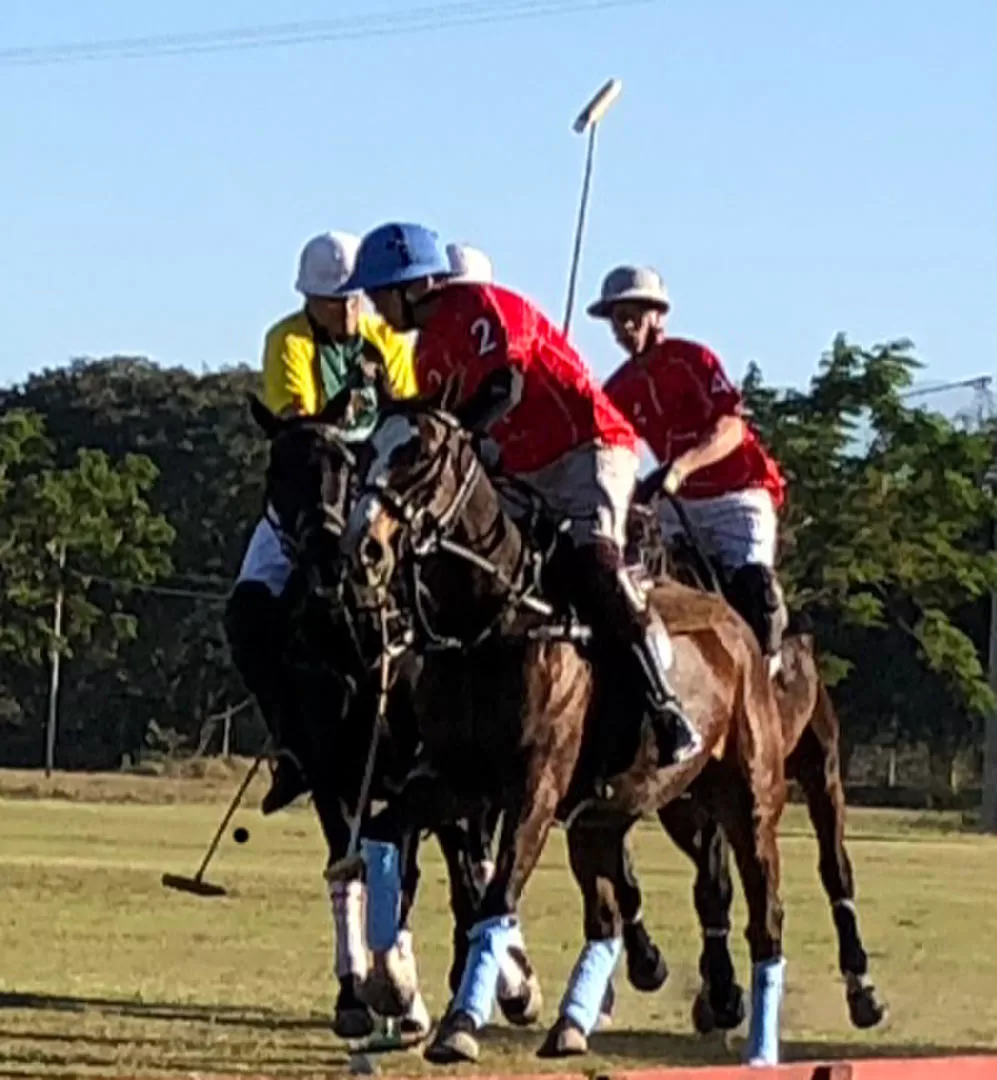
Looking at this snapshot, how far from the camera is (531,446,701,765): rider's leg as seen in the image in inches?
447

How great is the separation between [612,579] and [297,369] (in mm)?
1904

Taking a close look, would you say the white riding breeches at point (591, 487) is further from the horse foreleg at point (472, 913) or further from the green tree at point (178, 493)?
the green tree at point (178, 493)

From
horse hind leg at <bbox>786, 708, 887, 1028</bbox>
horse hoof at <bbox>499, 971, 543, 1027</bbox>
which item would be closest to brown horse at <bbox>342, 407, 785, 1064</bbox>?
horse hoof at <bbox>499, 971, 543, 1027</bbox>

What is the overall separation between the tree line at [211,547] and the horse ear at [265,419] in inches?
1322

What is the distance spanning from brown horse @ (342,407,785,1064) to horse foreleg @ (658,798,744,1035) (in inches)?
64.4

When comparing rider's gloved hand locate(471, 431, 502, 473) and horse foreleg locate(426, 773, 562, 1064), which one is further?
rider's gloved hand locate(471, 431, 502, 473)

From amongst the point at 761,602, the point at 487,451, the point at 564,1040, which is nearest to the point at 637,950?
the point at 761,602

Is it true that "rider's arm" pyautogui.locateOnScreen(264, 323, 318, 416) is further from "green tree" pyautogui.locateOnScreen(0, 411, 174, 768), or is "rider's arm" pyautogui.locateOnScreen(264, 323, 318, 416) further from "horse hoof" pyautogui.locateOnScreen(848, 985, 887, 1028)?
"green tree" pyautogui.locateOnScreen(0, 411, 174, 768)

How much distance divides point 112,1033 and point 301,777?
1.31 m

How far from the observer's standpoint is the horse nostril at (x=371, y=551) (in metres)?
10.1

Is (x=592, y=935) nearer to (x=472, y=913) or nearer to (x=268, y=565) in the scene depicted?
(x=472, y=913)

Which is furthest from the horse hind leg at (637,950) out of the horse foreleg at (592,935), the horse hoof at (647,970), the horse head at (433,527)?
the horse head at (433,527)

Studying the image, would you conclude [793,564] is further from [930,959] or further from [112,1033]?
[112,1033]

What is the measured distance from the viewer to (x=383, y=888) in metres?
11.5
